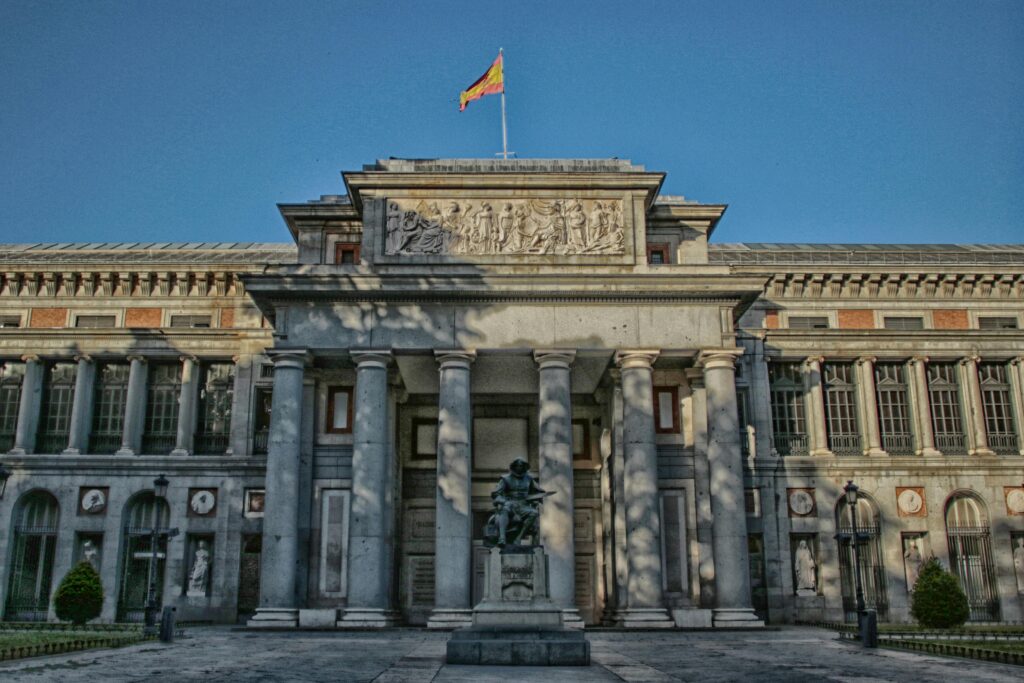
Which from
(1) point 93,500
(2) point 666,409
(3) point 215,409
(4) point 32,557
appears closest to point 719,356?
(2) point 666,409

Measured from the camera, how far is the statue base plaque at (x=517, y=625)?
808 inches

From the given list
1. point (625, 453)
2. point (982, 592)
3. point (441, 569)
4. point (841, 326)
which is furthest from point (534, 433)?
point (982, 592)

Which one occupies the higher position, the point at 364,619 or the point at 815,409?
the point at 815,409

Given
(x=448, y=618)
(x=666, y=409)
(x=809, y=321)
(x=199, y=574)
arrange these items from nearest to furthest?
(x=448, y=618), (x=666, y=409), (x=199, y=574), (x=809, y=321)

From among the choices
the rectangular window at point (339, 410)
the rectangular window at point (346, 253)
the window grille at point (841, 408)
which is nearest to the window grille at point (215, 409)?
the rectangular window at point (339, 410)

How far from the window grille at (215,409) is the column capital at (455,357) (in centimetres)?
1307

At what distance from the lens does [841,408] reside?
4362 cm

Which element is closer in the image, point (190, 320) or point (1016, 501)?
point (1016, 501)

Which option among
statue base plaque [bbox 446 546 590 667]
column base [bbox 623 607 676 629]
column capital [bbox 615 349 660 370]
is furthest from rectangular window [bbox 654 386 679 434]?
statue base plaque [bbox 446 546 590 667]

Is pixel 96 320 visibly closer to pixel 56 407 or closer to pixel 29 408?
pixel 56 407

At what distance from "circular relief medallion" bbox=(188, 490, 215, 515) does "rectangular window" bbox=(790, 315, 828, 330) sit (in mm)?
26762

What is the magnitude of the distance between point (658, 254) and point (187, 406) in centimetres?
2138

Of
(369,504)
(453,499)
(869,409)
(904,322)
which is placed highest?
(904,322)

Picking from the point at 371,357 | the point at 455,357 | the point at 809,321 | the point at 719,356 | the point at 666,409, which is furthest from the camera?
the point at 809,321
